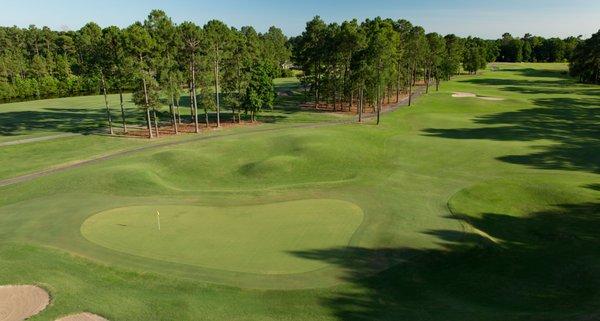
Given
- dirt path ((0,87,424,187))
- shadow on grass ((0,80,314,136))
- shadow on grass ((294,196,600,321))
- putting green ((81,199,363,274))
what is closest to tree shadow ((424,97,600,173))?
dirt path ((0,87,424,187))

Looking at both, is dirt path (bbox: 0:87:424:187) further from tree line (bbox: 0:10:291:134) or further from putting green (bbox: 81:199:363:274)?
putting green (bbox: 81:199:363:274)

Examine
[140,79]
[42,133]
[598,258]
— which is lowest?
[598,258]

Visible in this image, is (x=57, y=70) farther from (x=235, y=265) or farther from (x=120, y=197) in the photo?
(x=235, y=265)

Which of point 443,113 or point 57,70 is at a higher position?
point 57,70

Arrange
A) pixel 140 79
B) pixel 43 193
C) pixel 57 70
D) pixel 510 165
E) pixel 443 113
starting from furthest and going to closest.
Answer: pixel 57 70, pixel 443 113, pixel 140 79, pixel 510 165, pixel 43 193

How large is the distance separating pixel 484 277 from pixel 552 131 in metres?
50.1

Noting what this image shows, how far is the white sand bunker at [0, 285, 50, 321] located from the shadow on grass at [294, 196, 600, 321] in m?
13.6

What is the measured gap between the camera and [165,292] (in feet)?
72.5

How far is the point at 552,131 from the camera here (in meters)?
64.4

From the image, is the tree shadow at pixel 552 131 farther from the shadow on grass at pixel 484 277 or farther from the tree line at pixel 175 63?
the tree line at pixel 175 63

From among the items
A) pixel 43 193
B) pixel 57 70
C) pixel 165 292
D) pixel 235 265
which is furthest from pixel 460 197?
pixel 57 70

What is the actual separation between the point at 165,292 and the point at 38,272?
783cm

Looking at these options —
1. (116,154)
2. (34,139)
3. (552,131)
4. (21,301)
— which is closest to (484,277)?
(21,301)

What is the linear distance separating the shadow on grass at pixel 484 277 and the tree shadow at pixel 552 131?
18250mm
